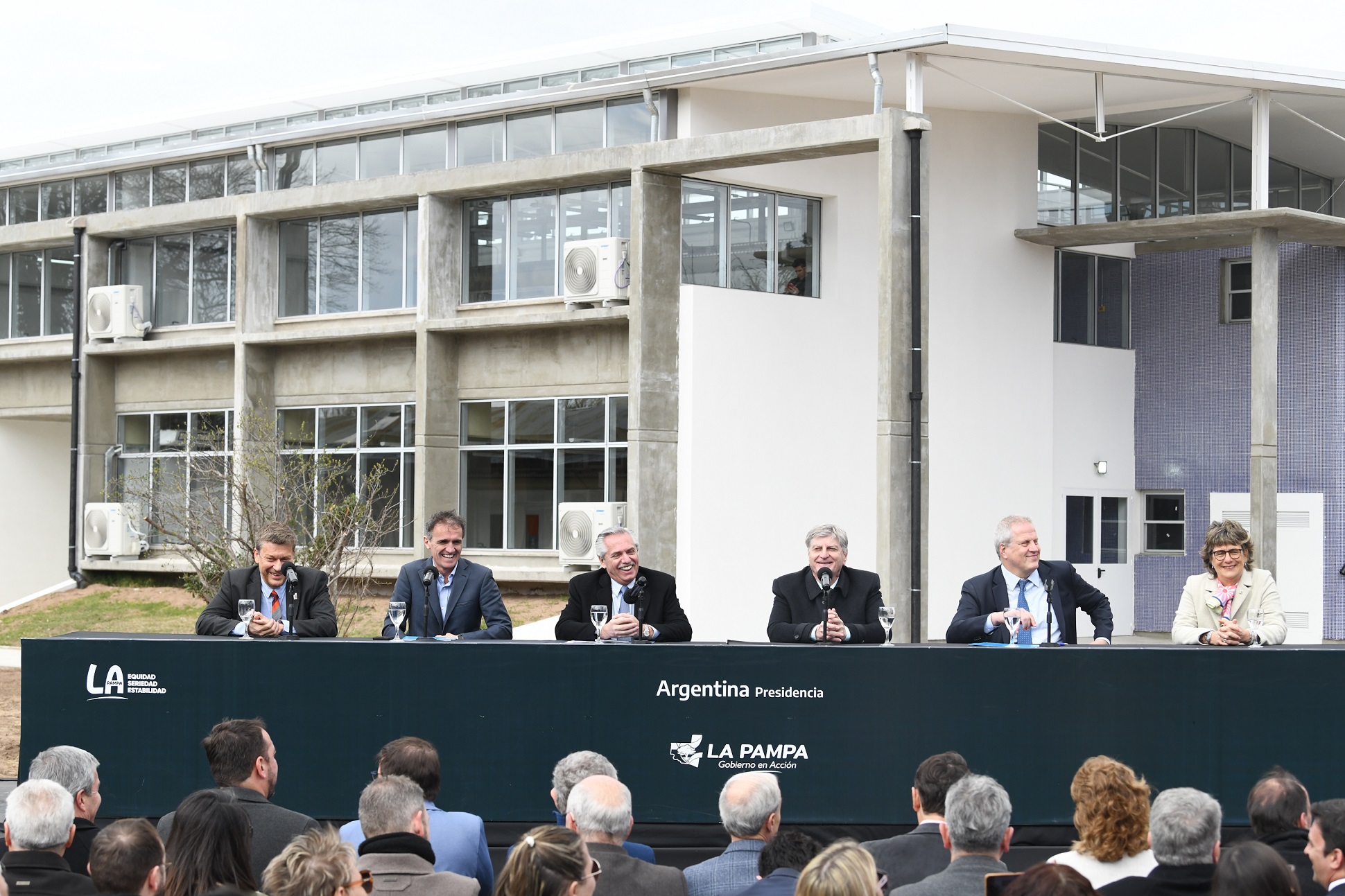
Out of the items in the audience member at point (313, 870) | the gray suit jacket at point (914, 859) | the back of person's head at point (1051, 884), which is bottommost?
the gray suit jacket at point (914, 859)

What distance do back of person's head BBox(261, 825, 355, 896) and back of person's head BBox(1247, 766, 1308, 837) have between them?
3197 mm

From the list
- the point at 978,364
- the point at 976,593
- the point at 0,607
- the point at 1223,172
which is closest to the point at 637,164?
the point at 978,364

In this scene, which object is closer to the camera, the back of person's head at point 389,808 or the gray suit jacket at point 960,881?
the gray suit jacket at point 960,881

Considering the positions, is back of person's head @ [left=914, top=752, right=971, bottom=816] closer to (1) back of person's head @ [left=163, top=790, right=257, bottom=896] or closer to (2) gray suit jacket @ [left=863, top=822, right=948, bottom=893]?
(2) gray suit jacket @ [left=863, top=822, right=948, bottom=893]

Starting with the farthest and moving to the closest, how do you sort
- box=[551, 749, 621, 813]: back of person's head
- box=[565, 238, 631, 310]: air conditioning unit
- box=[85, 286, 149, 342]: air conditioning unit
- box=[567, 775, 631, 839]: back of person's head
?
box=[85, 286, 149, 342]: air conditioning unit < box=[565, 238, 631, 310]: air conditioning unit < box=[551, 749, 621, 813]: back of person's head < box=[567, 775, 631, 839]: back of person's head

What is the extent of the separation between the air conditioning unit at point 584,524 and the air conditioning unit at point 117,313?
35.7 feet

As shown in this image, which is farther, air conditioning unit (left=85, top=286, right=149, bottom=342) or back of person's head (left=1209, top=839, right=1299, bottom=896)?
air conditioning unit (left=85, top=286, right=149, bottom=342)

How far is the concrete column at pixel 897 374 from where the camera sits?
64.3 ft

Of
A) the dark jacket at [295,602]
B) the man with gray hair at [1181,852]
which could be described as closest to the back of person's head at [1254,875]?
the man with gray hair at [1181,852]

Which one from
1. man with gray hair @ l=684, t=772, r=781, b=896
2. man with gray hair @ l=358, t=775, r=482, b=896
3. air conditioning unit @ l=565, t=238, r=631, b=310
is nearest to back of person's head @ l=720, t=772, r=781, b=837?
man with gray hair @ l=684, t=772, r=781, b=896

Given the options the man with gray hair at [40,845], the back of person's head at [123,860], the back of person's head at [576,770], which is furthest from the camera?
the back of person's head at [576,770]

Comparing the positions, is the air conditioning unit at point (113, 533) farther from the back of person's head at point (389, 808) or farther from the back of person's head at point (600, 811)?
the back of person's head at point (600, 811)

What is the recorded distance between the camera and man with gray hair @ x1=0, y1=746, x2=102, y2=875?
549 cm

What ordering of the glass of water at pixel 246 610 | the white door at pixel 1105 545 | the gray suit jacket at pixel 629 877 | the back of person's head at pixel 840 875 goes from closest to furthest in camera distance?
the back of person's head at pixel 840 875 → the gray suit jacket at pixel 629 877 → the glass of water at pixel 246 610 → the white door at pixel 1105 545
